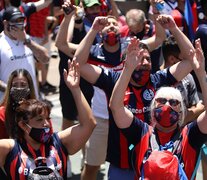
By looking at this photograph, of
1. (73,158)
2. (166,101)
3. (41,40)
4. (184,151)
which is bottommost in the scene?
(73,158)

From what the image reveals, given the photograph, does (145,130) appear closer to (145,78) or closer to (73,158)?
(145,78)

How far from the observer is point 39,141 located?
3543mm

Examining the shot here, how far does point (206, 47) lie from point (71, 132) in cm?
204

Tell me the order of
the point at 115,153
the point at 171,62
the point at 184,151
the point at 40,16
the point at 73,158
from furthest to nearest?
the point at 40,16 → the point at 73,158 → the point at 171,62 → the point at 115,153 → the point at 184,151

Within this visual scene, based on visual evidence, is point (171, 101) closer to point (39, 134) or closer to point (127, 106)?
point (127, 106)

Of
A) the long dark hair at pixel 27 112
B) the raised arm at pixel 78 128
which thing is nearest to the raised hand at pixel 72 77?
the raised arm at pixel 78 128

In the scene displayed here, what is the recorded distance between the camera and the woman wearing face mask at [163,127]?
3480 mm

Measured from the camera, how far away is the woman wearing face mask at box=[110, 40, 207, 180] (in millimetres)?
3480

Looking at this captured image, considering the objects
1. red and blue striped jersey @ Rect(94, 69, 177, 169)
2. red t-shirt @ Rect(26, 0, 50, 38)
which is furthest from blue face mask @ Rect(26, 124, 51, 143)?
red t-shirt @ Rect(26, 0, 50, 38)

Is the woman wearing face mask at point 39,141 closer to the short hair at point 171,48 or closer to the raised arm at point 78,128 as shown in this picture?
the raised arm at point 78,128

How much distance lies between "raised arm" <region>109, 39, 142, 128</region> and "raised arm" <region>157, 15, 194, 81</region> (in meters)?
0.57

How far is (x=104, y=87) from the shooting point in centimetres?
420

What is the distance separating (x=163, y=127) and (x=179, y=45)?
91 cm

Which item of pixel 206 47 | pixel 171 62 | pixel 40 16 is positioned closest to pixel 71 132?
pixel 171 62
